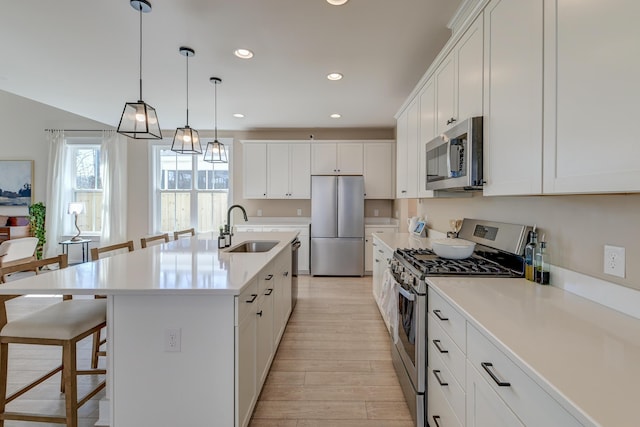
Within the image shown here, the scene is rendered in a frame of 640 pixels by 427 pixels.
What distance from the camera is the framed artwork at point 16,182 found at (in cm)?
570

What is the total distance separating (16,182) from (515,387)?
823 cm

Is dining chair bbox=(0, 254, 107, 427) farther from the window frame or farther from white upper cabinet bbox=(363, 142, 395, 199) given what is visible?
white upper cabinet bbox=(363, 142, 395, 199)

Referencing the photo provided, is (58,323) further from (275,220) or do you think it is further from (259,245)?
(275,220)

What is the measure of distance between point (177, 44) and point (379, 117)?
10.5 feet

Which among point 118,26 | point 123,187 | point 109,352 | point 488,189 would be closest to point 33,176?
point 123,187

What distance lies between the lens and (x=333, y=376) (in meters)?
2.19

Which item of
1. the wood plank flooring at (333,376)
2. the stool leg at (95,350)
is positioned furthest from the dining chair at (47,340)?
the wood plank flooring at (333,376)

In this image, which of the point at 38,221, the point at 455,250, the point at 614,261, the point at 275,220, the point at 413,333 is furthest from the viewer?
the point at 275,220

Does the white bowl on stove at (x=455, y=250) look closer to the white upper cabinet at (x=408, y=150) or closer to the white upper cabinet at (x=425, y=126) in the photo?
the white upper cabinet at (x=425, y=126)

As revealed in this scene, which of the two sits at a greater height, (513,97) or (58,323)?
(513,97)

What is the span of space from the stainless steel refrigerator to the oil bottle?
348 centimetres

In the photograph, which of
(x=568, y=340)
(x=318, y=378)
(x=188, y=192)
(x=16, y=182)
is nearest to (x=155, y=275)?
(x=318, y=378)

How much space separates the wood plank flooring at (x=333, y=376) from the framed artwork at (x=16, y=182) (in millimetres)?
6159

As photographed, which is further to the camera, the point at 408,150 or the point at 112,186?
the point at 112,186
